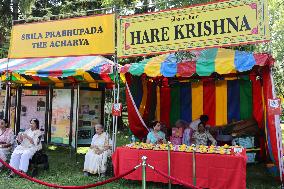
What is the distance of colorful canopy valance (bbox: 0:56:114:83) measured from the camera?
26.6 feet

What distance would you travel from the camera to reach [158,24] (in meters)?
6.49

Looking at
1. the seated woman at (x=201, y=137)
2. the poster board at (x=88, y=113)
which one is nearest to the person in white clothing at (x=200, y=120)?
the seated woman at (x=201, y=137)

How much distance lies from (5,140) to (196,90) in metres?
4.68

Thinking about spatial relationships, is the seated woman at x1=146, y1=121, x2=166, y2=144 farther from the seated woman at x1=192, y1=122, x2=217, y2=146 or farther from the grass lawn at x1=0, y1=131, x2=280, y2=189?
the grass lawn at x1=0, y1=131, x2=280, y2=189

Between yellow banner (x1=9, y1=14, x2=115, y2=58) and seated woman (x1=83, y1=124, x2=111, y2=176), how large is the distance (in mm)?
1628

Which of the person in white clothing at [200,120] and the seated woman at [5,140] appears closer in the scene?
the seated woman at [5,140]

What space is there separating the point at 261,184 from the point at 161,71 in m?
2.70

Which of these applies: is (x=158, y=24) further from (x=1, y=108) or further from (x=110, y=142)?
(x=1, y=108)

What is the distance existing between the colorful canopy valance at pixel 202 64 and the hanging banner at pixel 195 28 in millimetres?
395

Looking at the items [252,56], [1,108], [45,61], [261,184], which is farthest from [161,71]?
[1,108]

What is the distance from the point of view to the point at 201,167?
5629 millimetres

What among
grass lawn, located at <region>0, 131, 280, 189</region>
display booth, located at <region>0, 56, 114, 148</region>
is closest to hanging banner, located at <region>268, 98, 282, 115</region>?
grass lawn, located at <region>0, 131, 280, 189</region>

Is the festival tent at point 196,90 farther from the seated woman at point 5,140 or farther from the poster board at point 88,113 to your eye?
the seated woman at point 5,140

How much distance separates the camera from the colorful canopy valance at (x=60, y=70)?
8.11 metres
